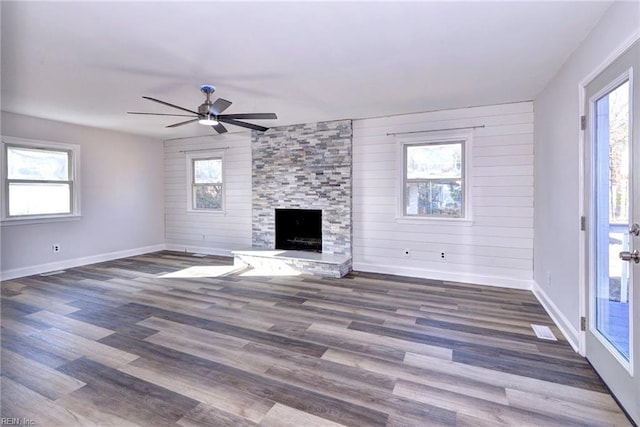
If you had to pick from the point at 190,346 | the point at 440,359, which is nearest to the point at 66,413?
the point at 190,346

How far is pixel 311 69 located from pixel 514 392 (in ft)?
10.3

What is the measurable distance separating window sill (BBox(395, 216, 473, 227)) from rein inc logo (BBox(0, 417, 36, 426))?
447 centimetres

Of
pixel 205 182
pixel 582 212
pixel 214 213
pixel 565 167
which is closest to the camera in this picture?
pixel 582 212

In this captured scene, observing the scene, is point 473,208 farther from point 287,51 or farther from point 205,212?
point 205,212

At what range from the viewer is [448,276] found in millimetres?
4754

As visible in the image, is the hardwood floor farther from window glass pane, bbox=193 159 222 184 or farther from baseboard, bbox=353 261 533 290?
window glass pane, bbox=193 159 222 184

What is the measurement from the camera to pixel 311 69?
10.3 feet

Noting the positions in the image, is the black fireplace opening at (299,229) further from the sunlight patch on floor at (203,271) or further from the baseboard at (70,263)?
the baseboard at (70,263)

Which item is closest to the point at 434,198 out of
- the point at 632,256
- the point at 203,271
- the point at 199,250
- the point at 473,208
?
the point at 473,208

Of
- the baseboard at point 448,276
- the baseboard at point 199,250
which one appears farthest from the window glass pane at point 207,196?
the baseboard at point 448,276

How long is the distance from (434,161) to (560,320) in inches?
102

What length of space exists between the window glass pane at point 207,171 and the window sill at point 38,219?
7.34 feet

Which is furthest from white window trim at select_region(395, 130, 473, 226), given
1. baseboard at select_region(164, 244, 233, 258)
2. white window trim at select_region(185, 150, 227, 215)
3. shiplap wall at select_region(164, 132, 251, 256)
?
baseboard at select_region(164, 244, 233, 258)

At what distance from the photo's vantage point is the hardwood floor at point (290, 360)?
1916 mm
